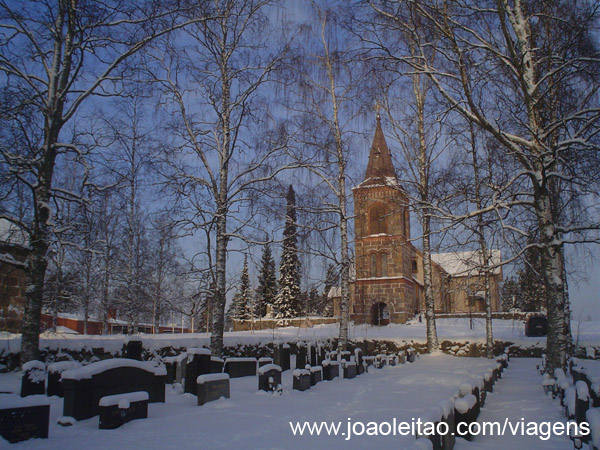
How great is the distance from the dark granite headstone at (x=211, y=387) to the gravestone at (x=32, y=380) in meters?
2.61

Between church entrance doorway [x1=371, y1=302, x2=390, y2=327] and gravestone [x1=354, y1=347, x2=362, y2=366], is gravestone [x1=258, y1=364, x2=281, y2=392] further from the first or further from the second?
church entrance doorway [x1=371, y1=302, x2=390, y2=327]

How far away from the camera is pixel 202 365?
8859mm

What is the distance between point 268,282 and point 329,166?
3434 centimetres

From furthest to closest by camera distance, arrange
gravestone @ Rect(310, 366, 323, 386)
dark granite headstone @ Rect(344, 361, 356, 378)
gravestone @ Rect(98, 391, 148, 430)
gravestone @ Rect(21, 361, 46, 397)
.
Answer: dark granite headstone @ Rect(344, 361, 356, 378), gravestone @ Rect(310, 366, 323, 386), gravestone @ Rect(21, 361, 46, 397), gravestone @ Rect(98, 391, 148, 430)

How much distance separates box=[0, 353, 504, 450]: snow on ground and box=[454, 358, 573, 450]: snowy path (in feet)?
2.98

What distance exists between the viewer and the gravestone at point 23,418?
5055mm

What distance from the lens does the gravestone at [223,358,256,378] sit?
38.9 feet

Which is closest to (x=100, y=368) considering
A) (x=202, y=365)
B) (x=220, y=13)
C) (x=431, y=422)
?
(x=202, y=365)

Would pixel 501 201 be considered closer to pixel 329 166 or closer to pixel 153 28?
pixel 329 166

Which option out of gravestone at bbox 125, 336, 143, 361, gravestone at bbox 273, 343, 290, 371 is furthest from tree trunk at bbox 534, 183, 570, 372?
gravestone at bbox 125, 336, 143, 361

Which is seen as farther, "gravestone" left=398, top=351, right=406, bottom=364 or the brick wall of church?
the brick wall of church

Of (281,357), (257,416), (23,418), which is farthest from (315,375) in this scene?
(23,418)

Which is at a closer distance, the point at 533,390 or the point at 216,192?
the point at 533,390

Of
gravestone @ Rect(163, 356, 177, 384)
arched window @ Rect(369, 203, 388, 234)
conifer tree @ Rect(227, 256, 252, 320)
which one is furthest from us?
conifer tree @ Rect(227, 256, 252, 320)
